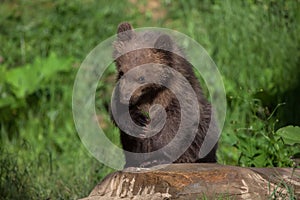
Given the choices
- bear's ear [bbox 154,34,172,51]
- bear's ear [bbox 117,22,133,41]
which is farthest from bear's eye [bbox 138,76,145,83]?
bear's ear [bbox 117,22,133,41]

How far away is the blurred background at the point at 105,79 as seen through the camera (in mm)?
5844

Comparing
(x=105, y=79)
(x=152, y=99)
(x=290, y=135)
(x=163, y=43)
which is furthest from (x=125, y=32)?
(x=105, y=79)

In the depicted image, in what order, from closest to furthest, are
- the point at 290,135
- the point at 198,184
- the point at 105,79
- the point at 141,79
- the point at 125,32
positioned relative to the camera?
the point at 198,184 → the point at 290,135 → the point at 141,79 → the point at 125,32 → the point at 105,79

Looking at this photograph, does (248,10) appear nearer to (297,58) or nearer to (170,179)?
(297,58)

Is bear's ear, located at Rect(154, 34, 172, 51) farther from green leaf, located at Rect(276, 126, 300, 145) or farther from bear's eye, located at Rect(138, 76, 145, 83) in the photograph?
green leaf, located at Rect(276, 126, 300, 145)

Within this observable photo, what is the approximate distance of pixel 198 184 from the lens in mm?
4008

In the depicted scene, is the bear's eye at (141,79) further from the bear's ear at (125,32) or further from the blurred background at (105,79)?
the blurred background at (105,79)

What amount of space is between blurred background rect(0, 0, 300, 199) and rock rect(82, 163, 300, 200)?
1.22 m

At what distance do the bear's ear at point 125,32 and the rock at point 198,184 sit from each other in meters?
1.22

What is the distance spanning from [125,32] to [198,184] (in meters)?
1.49

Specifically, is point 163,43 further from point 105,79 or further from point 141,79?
point 105,79

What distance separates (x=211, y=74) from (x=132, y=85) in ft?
9.32

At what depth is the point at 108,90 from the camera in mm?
8500

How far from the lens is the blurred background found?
5844 mm
